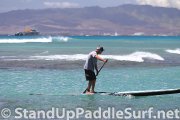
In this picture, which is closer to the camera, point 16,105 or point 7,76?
point 16,105

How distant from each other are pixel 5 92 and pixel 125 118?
5.89m

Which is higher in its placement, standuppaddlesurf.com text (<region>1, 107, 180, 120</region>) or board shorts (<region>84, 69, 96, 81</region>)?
board shorts (<region>84, 69, 96, 81</region>)

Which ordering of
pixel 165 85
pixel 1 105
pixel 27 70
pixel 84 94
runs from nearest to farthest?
pixel 1 105 → pixel 84 94 → pixel 165 85 → pixel 27 70

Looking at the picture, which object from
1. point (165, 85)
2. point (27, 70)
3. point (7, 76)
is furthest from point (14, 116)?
point (27, 70)

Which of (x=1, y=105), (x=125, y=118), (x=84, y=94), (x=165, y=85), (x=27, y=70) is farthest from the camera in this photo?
(x=27, y=70)

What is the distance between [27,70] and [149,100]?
37.4ft

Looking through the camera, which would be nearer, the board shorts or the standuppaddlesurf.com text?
the standuppaddlesurf.com text

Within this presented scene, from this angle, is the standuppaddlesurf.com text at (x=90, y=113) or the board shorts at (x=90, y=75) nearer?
the standuppaddlesurf.com text at (x=90, y=113)

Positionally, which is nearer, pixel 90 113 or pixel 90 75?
pixel 90 113

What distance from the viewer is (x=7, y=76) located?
74.4ft

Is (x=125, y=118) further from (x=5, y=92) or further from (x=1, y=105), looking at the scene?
(x=5, y=92)

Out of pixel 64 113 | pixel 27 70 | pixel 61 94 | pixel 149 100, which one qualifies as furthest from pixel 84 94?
pixel 27 70

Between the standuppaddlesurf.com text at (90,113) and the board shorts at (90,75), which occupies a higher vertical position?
the board shorts at (90,75)

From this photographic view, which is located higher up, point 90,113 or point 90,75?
point 90,75
